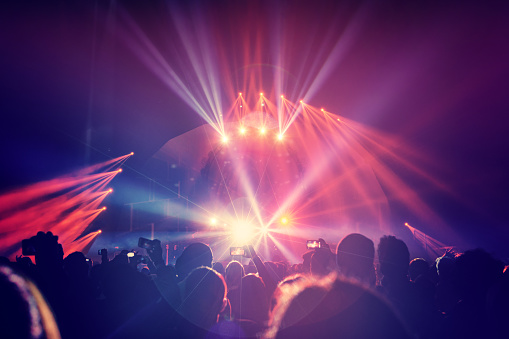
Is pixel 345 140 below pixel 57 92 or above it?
above

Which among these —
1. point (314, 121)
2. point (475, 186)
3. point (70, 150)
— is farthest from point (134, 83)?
point (475, 186)

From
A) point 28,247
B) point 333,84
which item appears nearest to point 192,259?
point 28,247

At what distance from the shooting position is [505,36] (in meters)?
4.87

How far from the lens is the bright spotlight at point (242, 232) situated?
13.5m

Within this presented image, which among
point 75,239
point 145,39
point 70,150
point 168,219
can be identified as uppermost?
point 145,39

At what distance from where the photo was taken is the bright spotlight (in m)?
13.5

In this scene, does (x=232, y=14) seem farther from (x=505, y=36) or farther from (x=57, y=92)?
(x=505, y=36)

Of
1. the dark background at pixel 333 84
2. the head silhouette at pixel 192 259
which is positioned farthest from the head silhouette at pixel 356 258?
the dark background at pixel 333 84

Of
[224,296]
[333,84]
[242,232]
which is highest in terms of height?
[333,84]

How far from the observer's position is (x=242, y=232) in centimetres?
1362

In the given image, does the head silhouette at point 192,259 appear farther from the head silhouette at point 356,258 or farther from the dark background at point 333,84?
the dark background at point 333,84

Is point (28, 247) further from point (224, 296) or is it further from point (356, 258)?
point (356, 258)

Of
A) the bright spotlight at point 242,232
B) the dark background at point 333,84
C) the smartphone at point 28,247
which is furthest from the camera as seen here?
the bright spotlight at point 242,232

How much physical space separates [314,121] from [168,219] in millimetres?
7536
